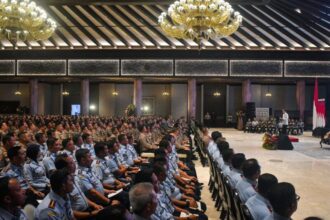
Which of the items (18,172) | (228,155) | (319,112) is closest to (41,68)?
(319,112)

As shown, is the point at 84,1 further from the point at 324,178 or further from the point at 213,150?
the point at 324,178

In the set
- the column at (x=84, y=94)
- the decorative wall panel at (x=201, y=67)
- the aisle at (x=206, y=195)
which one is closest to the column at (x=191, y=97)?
the decorative wall panel at (x=201, y=67)

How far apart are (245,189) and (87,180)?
1.65m

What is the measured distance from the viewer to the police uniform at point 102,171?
14.9 ft

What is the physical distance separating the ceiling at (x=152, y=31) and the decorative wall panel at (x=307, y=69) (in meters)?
0.75

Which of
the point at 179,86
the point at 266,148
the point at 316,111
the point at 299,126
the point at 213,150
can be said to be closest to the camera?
the point at 213,150

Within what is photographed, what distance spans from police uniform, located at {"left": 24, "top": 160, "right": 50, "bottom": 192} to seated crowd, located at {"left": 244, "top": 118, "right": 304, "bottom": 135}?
15.3m

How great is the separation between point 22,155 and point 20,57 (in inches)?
683

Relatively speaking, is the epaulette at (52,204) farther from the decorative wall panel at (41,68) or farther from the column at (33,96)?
the column at (33,96)

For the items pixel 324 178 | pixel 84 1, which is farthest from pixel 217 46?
pixel 324 178

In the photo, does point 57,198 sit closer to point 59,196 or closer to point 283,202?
point 59,196

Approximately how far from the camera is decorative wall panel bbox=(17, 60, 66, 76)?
19594mm

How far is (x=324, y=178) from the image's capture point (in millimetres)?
7215

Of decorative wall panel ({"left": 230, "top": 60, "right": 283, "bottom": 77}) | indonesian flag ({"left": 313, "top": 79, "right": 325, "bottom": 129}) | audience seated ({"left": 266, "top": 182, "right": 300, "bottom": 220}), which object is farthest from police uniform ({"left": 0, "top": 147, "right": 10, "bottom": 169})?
decorative wall panel ({"left": 230, "top": 60, "right": 283, "bottom": 77})
